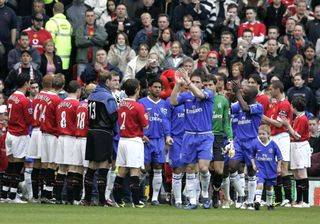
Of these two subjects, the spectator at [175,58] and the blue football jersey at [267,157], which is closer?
the blue football jersey at [267,157]

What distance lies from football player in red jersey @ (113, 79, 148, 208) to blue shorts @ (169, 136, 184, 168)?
37.5 inches

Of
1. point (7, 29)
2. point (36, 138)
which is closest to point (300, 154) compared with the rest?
point (36, 138)

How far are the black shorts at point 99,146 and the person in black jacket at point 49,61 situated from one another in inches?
275

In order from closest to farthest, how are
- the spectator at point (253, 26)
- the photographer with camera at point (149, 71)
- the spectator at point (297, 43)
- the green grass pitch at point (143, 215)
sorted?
the green grass pitch at point (143, 215)
the photographer with camera at point (149, 71)
the spectator at point (297, 43)
the spectator at point (253, 26)

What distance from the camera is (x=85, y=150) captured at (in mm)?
26766

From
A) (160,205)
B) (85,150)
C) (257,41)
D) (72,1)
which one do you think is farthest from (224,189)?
(72,1)

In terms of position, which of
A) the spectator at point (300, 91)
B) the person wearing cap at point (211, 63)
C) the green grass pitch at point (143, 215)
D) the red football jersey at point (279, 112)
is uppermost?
the person wearing cap at point (211, 63)

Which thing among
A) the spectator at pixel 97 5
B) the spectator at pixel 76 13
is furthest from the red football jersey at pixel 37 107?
the spectator at pixel 97 5

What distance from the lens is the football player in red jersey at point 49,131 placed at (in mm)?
27625

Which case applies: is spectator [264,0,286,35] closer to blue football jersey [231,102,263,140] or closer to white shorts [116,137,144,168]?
blue football jersey [231,102,263,140]

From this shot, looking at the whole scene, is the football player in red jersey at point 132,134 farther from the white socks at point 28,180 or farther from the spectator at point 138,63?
the spectator at point 138,63

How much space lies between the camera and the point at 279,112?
28828mm

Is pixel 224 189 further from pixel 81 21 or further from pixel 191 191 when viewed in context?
pixel 81 21

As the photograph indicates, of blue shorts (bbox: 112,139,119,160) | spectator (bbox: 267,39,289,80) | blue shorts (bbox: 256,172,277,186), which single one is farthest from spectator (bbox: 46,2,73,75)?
blue shorts (bbox: 256,172,277,186)
